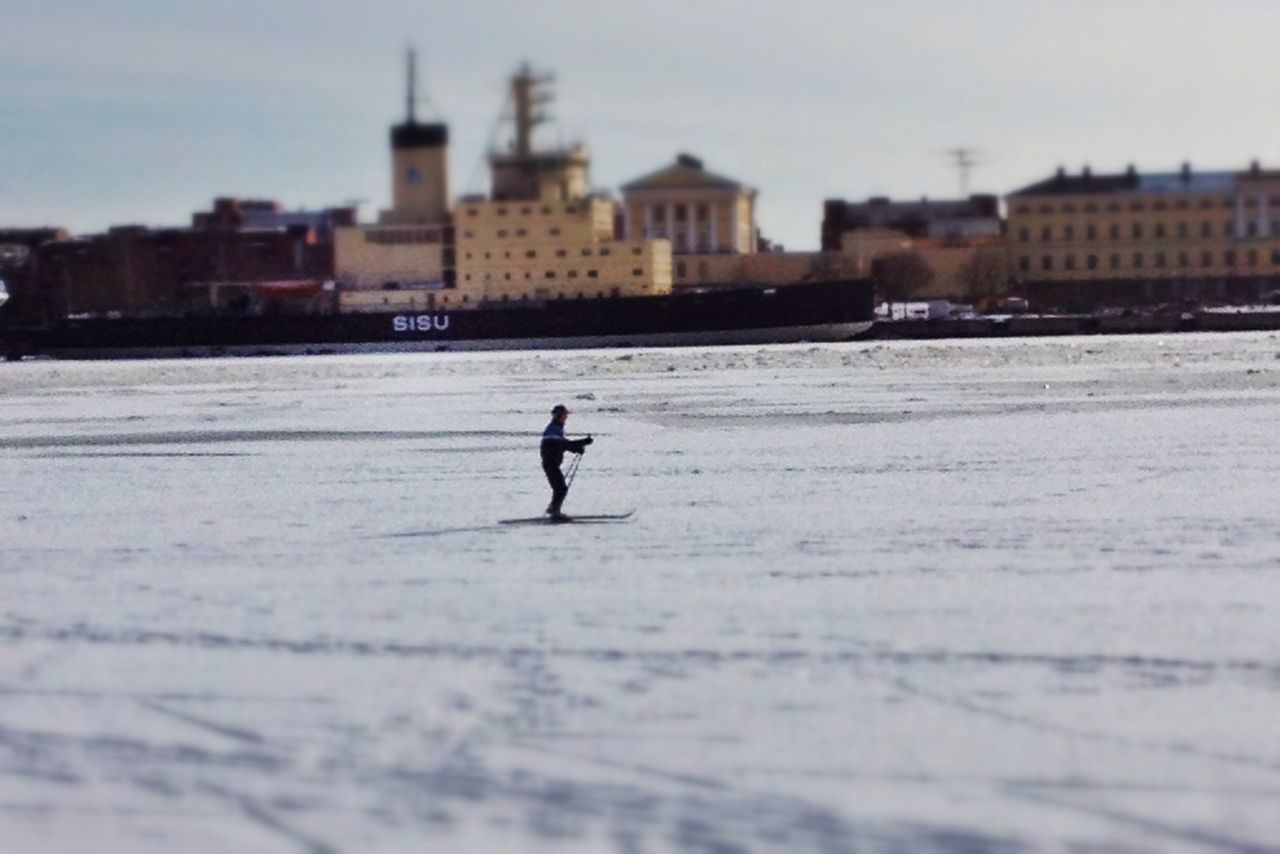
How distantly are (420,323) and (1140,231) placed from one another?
39467mm

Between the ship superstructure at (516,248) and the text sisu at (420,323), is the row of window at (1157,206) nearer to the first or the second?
the ship superstructure at (516,248)

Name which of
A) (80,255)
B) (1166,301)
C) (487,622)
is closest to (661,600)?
(487,622)

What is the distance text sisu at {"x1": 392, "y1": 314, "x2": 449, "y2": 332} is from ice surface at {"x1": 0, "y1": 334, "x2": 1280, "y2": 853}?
4492 centimetres

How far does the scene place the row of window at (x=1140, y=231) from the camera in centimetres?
8519

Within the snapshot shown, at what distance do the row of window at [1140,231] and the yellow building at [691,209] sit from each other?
1350 centimetres

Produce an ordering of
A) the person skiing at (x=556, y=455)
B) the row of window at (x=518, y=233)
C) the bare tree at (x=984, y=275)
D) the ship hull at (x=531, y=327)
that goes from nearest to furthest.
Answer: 1. the person skiing at (x=556, y=455)
2. the ship hull at (x=531, y=327)
3. the row of window at (x=518, y=233)
4. the bare tree at (x=984, y=275)

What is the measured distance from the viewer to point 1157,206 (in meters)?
85.4

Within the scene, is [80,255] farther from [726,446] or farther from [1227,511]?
[1227,511]

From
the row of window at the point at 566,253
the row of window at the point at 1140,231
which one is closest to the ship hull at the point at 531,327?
the row of window at the point at 566,253

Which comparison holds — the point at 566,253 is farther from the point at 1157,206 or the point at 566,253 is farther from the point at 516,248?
the point at 1157,206

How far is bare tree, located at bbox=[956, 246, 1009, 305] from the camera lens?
8238cm

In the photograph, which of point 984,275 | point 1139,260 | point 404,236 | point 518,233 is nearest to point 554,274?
point 518,233

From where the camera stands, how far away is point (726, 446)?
1645cm

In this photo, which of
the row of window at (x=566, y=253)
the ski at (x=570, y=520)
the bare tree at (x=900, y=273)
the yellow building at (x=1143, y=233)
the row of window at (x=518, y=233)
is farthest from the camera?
the yellow building at (x=1143, y=233)
